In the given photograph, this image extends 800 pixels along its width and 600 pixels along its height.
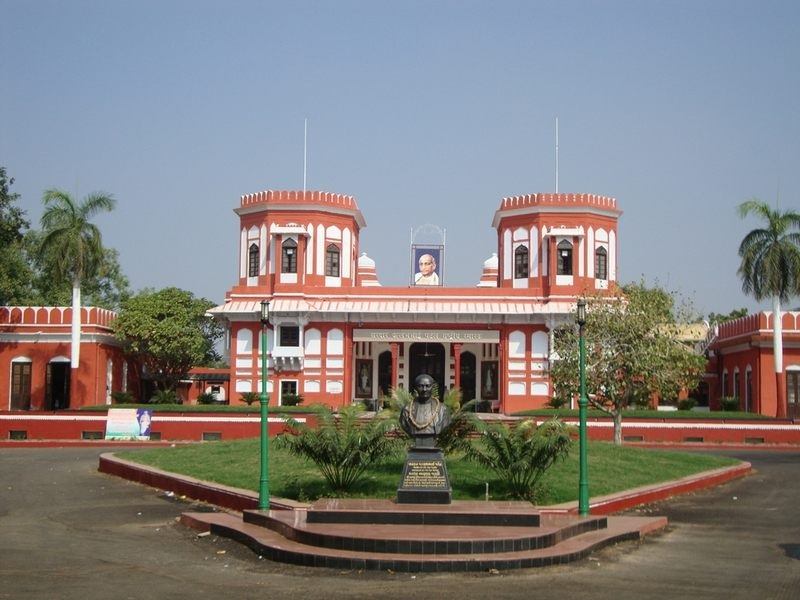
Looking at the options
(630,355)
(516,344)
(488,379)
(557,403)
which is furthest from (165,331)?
(630,355)

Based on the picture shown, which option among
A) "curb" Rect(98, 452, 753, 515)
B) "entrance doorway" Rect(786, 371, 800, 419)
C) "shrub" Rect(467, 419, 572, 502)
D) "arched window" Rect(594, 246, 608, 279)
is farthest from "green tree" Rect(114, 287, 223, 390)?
"shrub" Rect(467, 419, 572, 502)

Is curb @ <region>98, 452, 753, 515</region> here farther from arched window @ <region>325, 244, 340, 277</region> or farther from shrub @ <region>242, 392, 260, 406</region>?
arched window @ <region>325, 244, 340, 277</region>

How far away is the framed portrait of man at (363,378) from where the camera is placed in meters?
48.5

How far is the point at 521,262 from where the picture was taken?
4866 centimetres

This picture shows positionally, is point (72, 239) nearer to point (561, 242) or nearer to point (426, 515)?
point (561, 242)

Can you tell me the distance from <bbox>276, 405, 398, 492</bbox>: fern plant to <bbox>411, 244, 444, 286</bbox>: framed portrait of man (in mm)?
37912

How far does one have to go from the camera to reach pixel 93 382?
4697 centimetres

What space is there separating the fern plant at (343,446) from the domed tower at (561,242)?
96.9ft

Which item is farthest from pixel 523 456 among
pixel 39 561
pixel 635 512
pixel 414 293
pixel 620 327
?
pixel 414 293

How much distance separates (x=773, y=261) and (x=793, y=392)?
18.8 feet

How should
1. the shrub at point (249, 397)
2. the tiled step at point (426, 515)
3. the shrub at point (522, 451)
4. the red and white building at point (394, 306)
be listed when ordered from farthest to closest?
the red and white building at point (394, 306)
the shrub at point (249, 397)
the shrub at point (522, 451)
the tiled step at point (426, 515)

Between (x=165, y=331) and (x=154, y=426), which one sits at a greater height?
(x=165, y=331)

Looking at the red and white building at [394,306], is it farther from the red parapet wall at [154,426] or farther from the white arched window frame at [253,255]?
the red parapet wall at [154,426]

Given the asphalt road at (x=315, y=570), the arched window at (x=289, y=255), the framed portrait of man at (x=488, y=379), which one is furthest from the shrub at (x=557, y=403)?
the asphalt road at (x=315, y=570)
